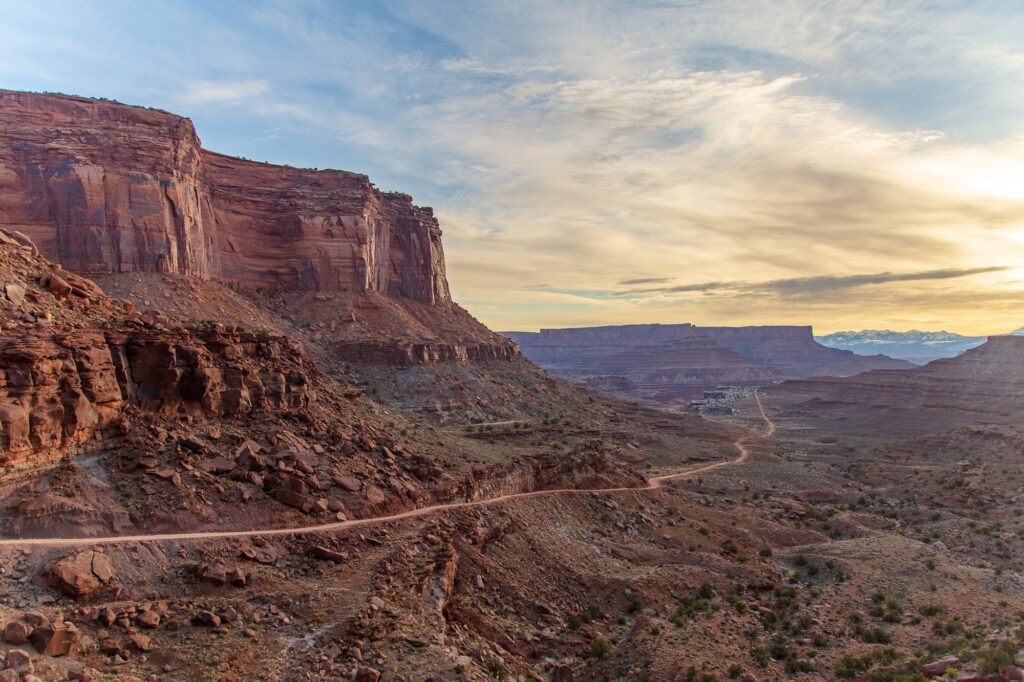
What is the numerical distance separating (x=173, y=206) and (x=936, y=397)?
360 feet

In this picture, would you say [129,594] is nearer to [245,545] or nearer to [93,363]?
[245,545]

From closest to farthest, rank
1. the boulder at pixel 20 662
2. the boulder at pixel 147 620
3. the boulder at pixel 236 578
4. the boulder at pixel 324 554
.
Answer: the boulder at pixel 20 662, the boulder at pixel 147 620, the boulder at pixel 236 578, the boulder at pixel 324 554

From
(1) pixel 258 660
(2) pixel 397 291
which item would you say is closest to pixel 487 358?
(2) pixel 397 291

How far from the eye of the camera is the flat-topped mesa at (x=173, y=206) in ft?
182

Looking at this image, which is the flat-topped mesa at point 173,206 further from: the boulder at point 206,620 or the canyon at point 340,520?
the boulder at point 206,620

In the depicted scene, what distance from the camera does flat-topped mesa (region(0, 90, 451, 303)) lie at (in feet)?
182

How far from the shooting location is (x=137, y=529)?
20266mm

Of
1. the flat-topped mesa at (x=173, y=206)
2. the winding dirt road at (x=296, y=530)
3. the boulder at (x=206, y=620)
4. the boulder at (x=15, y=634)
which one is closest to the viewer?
the boulder at (x=15, y=634)

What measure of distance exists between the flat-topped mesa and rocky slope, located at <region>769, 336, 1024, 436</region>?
256 ft

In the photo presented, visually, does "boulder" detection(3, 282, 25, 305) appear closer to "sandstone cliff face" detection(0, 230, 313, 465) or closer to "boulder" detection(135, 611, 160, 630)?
"sandstone cliff face" detection(0, 230, 313, 465)

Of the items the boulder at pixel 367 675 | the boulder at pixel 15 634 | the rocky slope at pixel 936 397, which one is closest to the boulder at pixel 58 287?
the boulder at pixel 15 634

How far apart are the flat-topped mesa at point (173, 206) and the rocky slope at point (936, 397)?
7796 cm

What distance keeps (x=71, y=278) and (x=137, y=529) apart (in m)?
13.2

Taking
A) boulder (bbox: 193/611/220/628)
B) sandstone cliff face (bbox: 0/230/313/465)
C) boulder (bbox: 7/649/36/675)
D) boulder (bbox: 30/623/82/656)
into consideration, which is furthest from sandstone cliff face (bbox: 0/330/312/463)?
boulder (bbox: 193/611/220/628)
